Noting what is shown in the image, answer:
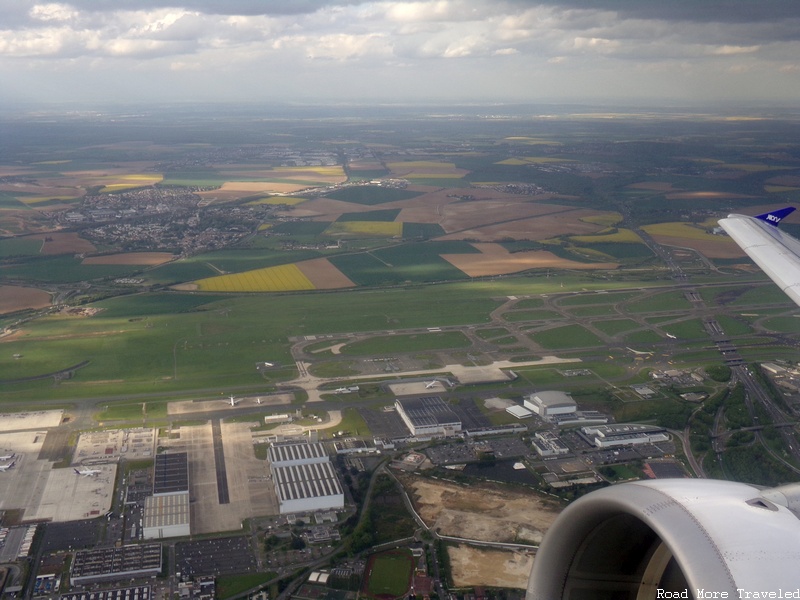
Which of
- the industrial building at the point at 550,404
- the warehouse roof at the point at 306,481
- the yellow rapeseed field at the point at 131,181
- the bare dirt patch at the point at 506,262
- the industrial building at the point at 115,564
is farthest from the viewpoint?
the yellow rapeseed field at the point at 131,181

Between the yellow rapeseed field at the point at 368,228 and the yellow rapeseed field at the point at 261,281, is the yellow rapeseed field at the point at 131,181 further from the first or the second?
the yellow rapeseed field at the point at 261,281

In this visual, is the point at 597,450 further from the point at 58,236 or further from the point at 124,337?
the point at 58,236

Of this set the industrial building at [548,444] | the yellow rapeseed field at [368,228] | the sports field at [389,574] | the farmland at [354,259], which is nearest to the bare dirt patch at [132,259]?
the farmland at [354,259]

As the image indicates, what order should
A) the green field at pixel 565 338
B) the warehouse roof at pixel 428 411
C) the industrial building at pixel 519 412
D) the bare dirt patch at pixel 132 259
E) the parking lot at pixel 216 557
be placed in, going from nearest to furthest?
the parking lot at pixel 216 557 → the warehouse roof at pixel 428 411 → the industrial building at pixel 519 412 → the green field at pixel 565 338 → the bare dirt patch at pixel 132 259

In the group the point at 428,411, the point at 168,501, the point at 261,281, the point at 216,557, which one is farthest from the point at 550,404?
the point at 261,281

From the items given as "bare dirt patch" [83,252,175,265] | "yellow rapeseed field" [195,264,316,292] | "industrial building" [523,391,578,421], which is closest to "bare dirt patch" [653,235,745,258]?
"yellow rapeseed field" [195,264,316,292]

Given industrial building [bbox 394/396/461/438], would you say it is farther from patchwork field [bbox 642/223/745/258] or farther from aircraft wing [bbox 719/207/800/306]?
patchwork field [bbox 642/223/745/258]

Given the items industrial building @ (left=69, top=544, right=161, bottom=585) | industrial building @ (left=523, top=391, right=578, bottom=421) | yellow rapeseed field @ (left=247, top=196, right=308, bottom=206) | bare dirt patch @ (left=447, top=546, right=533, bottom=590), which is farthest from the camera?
yellow rapeseed field @ (left=247, top=196, right=308, bottom=206)
